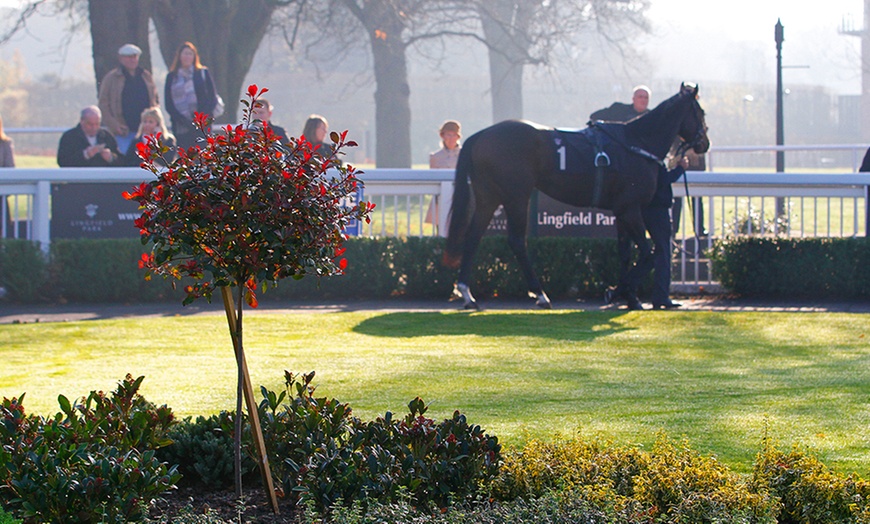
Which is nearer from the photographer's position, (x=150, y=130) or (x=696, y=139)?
(x=696, y=139)

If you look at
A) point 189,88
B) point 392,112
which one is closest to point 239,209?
point 189,88

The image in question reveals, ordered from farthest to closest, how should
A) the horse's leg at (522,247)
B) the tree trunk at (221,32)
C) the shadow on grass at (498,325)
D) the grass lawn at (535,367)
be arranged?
the tree trunk at (221,32) → the horse's leg at (522,247) → the shadow on grass at (498,325) → the grass lawn at (535,367)

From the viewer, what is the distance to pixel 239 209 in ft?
12.3

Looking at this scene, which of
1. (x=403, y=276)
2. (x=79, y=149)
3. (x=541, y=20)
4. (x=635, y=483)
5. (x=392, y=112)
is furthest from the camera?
(x=541, y=20)

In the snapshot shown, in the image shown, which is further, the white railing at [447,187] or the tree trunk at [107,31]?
the tree trunk at [107,31]

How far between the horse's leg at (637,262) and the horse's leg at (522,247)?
76 centimetres

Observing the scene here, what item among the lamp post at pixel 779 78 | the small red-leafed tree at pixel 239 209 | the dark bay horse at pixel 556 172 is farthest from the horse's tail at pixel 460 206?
the lamp post at pixel 779 78

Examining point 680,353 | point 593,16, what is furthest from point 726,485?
point 593,16

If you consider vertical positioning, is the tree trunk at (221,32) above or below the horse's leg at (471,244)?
above

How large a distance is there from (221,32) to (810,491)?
17112mm

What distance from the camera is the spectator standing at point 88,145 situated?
45.3ft

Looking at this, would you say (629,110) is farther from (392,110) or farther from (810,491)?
(392,110)

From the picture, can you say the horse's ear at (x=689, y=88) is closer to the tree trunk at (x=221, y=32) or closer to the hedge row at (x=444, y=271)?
the hedge row at (x=444, y=271)

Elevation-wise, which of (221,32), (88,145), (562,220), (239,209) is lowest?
(239,209)
